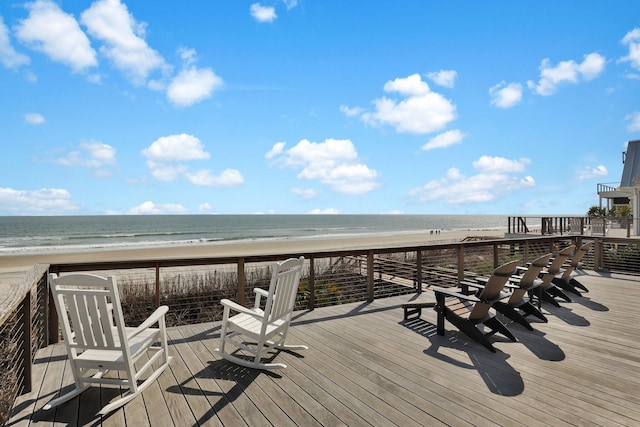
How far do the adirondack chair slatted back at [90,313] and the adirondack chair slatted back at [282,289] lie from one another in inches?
43.0

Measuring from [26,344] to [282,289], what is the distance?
2.01 meters

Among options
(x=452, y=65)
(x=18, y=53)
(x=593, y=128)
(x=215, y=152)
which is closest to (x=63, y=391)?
(x=452, y=65)

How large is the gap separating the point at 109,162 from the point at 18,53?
3723cm

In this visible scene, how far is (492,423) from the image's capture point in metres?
2.16

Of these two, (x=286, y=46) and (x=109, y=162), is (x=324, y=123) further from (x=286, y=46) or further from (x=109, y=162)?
(x=109, y=162)

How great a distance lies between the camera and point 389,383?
2.72m

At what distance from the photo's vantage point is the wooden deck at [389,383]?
2.26 meters

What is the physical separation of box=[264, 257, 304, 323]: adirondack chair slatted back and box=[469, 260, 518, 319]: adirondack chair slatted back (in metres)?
1.92

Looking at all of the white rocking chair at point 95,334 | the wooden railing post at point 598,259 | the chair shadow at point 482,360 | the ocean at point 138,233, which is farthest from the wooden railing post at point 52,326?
the ocean at point 138,233

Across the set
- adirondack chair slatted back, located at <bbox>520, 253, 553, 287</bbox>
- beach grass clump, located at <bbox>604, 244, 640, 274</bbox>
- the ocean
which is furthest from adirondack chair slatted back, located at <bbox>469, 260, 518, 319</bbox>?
the ocean

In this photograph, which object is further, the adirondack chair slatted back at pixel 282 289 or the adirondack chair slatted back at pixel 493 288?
the adirondack chair slatted back at pixel 493 288

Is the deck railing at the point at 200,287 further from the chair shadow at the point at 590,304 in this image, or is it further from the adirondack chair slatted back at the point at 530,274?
the adirondack chair slatted back at the point at 530,274

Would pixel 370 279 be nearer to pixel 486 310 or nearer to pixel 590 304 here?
pixel 486 310

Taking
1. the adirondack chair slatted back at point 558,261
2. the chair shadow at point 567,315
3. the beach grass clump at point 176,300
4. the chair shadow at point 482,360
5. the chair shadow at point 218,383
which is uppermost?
the adirondack chair slatted back at point 558,261
